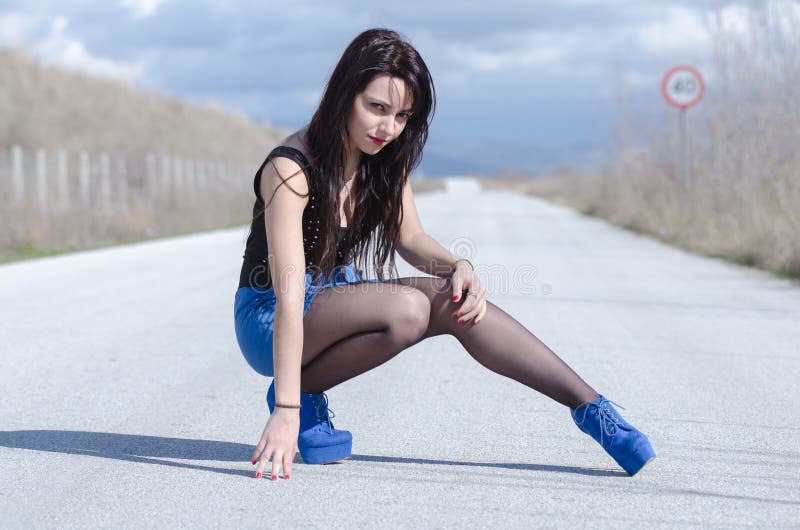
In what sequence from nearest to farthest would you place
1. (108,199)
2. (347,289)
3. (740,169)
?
(347,289) → (740,169) → (108,199)

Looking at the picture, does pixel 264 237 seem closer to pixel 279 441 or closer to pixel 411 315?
pixel 411 315

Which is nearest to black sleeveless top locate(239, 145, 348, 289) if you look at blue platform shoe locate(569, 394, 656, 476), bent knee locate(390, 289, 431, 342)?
bent knee locate(390, 289, 431, 342)

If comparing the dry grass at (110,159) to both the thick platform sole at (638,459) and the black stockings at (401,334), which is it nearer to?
the black stockings at (401,334)

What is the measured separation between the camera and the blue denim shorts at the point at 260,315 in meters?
3.55

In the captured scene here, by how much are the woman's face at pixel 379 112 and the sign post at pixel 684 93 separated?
13.8 metres

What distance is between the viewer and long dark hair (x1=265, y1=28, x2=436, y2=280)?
3416mm

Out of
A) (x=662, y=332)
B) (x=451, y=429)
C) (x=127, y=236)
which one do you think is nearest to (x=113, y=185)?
(x=127, y=236)

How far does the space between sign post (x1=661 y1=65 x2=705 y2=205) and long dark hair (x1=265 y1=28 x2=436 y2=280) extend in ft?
44.2

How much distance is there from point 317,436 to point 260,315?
44 centimetres

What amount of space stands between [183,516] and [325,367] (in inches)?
29.2

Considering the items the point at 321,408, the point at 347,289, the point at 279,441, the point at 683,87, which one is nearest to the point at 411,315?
the point at 347,289

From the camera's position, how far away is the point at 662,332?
267 inches

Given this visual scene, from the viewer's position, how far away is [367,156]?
3.76m

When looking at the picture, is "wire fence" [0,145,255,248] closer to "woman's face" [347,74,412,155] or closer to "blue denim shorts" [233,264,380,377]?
"blue denim shorts" [233,264,380,377]
